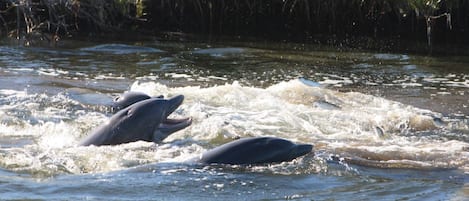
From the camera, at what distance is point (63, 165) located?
698 cm

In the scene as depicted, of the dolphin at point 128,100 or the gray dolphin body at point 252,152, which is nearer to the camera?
the gray dolphin body at point 252,152

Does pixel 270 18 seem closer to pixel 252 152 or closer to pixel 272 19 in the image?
pixel 272 19

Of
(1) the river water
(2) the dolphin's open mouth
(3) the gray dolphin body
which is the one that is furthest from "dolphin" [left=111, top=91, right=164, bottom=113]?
(3) the gray dolphin body

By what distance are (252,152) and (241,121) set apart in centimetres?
246

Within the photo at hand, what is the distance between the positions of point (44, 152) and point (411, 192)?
3.10m

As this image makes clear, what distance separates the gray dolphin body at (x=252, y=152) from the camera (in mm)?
6902

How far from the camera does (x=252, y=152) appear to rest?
698 centimetres

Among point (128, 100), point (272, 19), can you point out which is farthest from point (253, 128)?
point (272, 19)

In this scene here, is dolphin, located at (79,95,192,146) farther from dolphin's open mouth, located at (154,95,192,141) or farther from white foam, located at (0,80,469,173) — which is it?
white foam, located at (0,80,469,173)

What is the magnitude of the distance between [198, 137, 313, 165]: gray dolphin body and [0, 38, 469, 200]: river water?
87mm

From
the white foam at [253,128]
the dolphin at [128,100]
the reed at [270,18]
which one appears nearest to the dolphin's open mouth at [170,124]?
the white foam at [253,128]

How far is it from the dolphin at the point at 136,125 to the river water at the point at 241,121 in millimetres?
130

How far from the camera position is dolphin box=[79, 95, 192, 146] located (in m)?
7.69

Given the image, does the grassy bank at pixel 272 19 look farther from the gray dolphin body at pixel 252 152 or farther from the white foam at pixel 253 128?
the gray dolphin body at pixel 252 152
